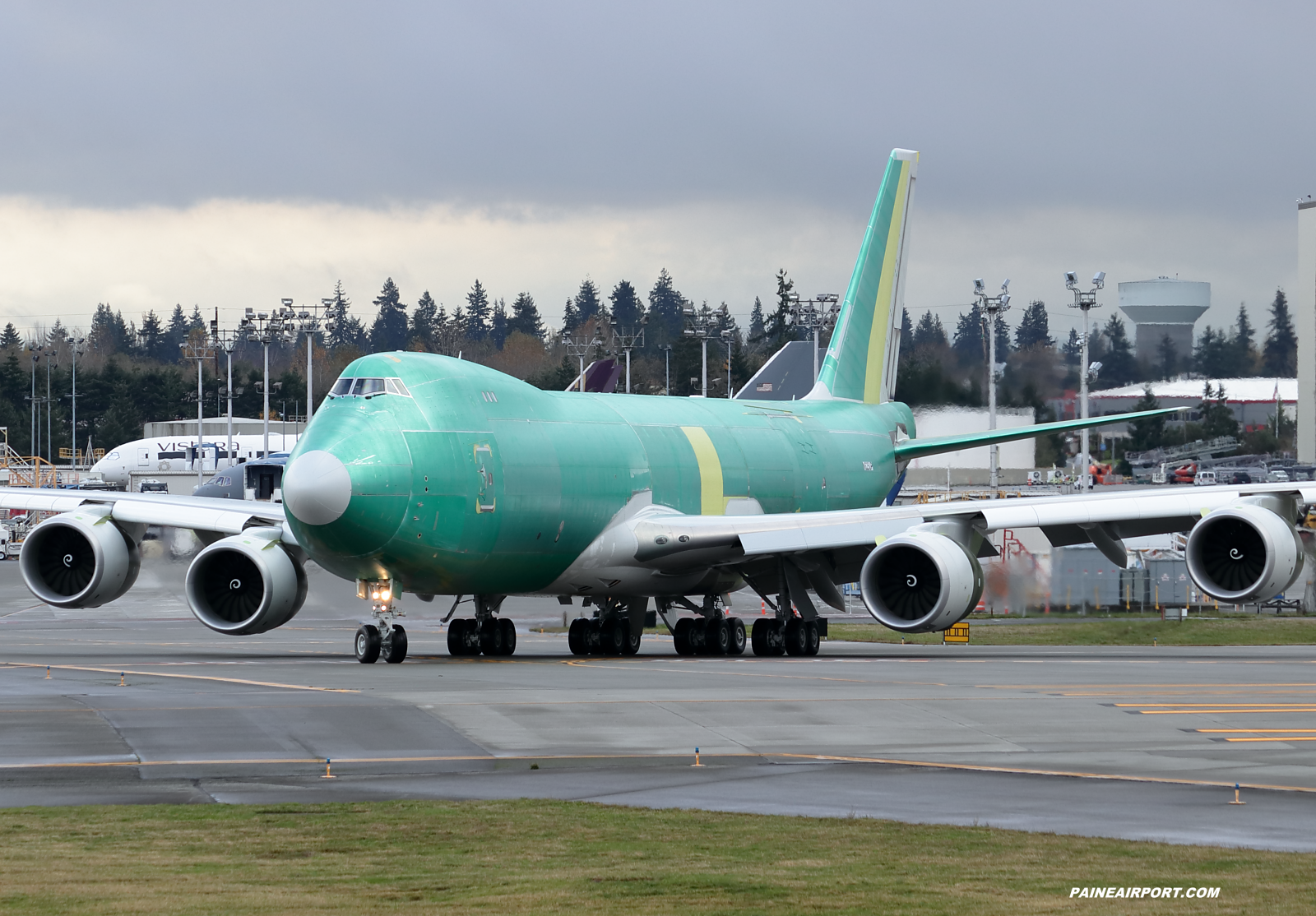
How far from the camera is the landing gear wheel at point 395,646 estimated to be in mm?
30484

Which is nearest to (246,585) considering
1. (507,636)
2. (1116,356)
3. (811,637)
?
(507,636)

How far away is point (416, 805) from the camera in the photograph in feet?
47.4

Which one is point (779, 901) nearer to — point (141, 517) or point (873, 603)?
point (873, 603)

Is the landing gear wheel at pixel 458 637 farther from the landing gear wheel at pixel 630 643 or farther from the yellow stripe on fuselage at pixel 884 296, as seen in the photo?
the yellow stripe on fuselage at pixel 884 296

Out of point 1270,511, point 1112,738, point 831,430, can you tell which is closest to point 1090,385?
point 831,430

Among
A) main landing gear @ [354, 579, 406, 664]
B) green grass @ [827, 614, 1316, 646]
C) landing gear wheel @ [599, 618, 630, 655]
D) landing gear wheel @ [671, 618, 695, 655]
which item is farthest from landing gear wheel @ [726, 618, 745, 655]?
green grass @ [827, 614, 1316, 646]

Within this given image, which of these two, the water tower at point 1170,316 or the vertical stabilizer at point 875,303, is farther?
the water tower at point 1170,316

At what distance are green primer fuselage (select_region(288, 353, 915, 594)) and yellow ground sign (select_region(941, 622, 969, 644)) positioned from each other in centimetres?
823

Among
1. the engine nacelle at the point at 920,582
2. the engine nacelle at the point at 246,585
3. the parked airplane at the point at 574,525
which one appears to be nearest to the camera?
the parked airplane at the point at 574,525

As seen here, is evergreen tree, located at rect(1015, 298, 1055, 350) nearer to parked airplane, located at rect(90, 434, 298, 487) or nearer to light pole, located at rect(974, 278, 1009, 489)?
light pole, located at rect(974, 278, 1009, 489)

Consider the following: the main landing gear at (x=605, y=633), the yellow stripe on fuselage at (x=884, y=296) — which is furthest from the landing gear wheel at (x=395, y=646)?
the yellow stripe on fuselage at (x=884, y=296)

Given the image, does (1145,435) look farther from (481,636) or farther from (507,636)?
(481,636)

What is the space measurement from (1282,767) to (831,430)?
26172 millimetres

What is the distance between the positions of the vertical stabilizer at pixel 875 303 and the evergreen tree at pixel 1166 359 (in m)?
23.3
